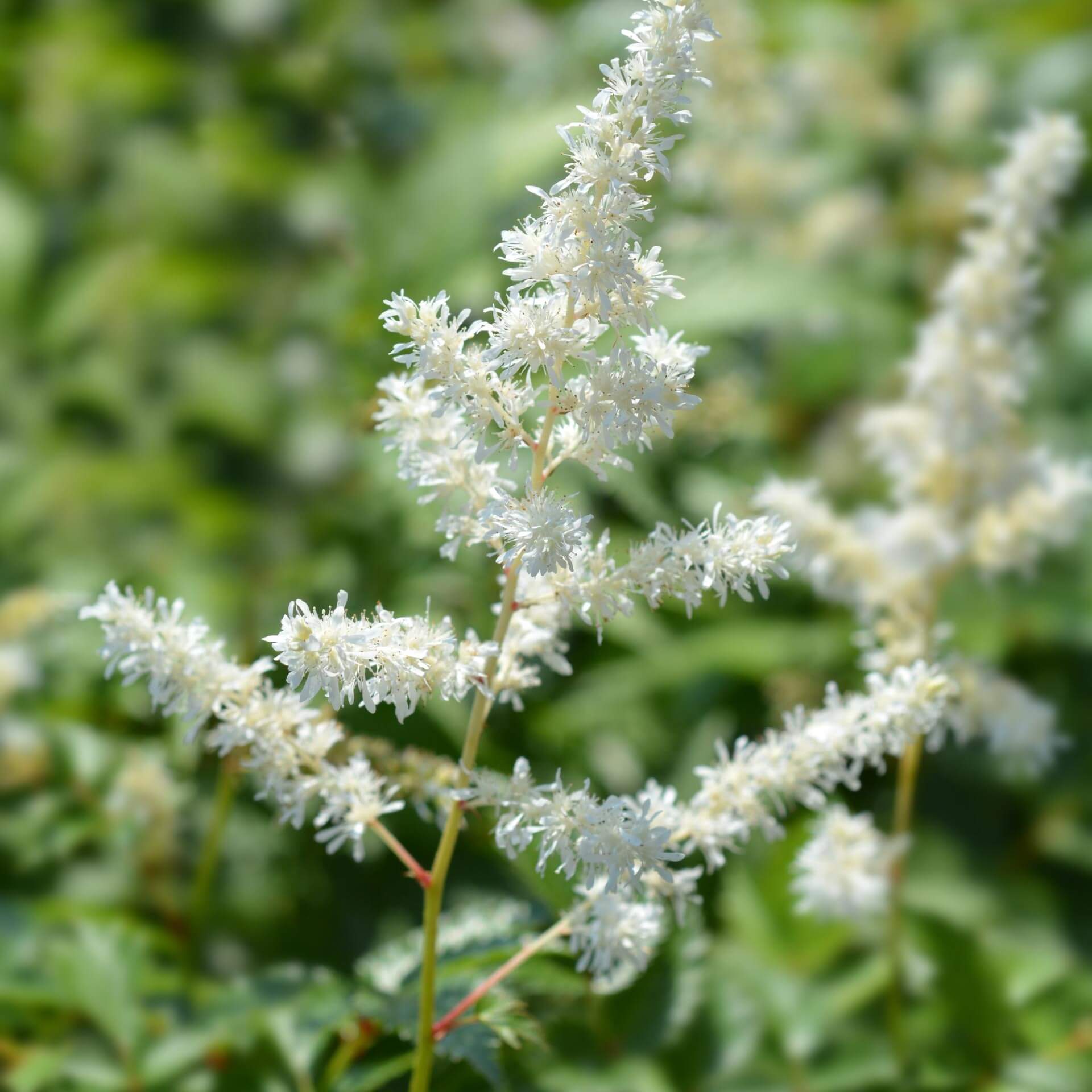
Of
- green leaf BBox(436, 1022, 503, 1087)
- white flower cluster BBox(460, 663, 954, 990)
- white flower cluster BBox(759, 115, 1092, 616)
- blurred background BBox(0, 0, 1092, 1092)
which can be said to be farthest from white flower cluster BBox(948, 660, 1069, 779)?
green leaf BBox(436, 1022, 503, 1087)

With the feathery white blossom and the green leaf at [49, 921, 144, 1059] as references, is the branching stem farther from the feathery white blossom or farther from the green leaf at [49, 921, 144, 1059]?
the green leaf at [49, 921, 144, 1059]

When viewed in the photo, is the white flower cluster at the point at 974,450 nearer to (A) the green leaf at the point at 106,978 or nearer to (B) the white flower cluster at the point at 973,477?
(B) the white flower cluster at the point at 973,477

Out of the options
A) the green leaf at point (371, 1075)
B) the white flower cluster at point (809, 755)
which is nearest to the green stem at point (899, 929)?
the white flower cluster at point (809, 755)

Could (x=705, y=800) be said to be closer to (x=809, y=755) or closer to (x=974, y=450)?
(x=809, y=755)

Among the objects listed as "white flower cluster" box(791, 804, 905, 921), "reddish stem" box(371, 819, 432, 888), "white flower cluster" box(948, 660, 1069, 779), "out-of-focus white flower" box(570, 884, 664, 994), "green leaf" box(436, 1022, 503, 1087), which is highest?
"white flower cluster" box(948, 660, 1069, 779)

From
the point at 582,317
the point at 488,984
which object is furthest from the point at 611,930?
the point at 582,317
